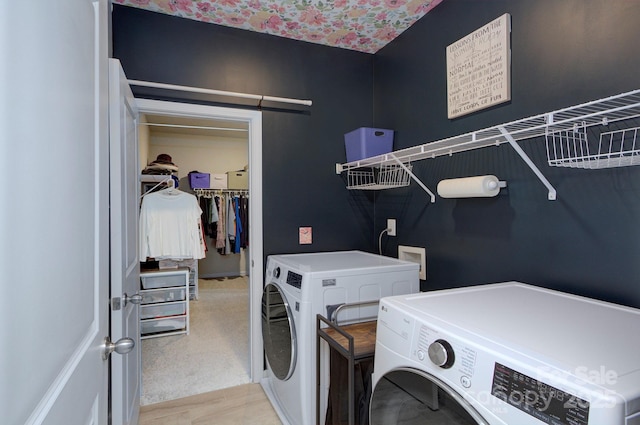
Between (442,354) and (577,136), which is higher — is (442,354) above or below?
below

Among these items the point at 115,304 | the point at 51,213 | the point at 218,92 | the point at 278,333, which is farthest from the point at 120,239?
the point at 218,92

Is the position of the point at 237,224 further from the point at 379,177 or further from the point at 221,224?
the point at 379,177

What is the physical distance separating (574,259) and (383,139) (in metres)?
1.34

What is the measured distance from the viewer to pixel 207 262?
18.7 ft

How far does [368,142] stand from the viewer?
2230 mm

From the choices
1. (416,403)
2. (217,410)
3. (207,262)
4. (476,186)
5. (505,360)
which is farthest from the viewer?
(207,262)

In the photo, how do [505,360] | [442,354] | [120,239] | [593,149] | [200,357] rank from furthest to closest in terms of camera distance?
[200,357] < [120,239] < [593,149] < [442,354] < [505,360]

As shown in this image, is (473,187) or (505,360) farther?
(473,187)

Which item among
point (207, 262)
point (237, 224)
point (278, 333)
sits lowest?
point (207, 262)

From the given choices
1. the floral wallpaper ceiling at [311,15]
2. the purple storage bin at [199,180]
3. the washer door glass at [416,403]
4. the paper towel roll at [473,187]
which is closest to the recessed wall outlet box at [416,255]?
the paper towel roll at [473,187]

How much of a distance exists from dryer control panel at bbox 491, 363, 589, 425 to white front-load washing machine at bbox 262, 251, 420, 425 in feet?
3.21

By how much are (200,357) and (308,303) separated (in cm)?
170

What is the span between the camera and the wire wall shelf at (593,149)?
1.07 m

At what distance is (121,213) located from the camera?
53.5 inches
